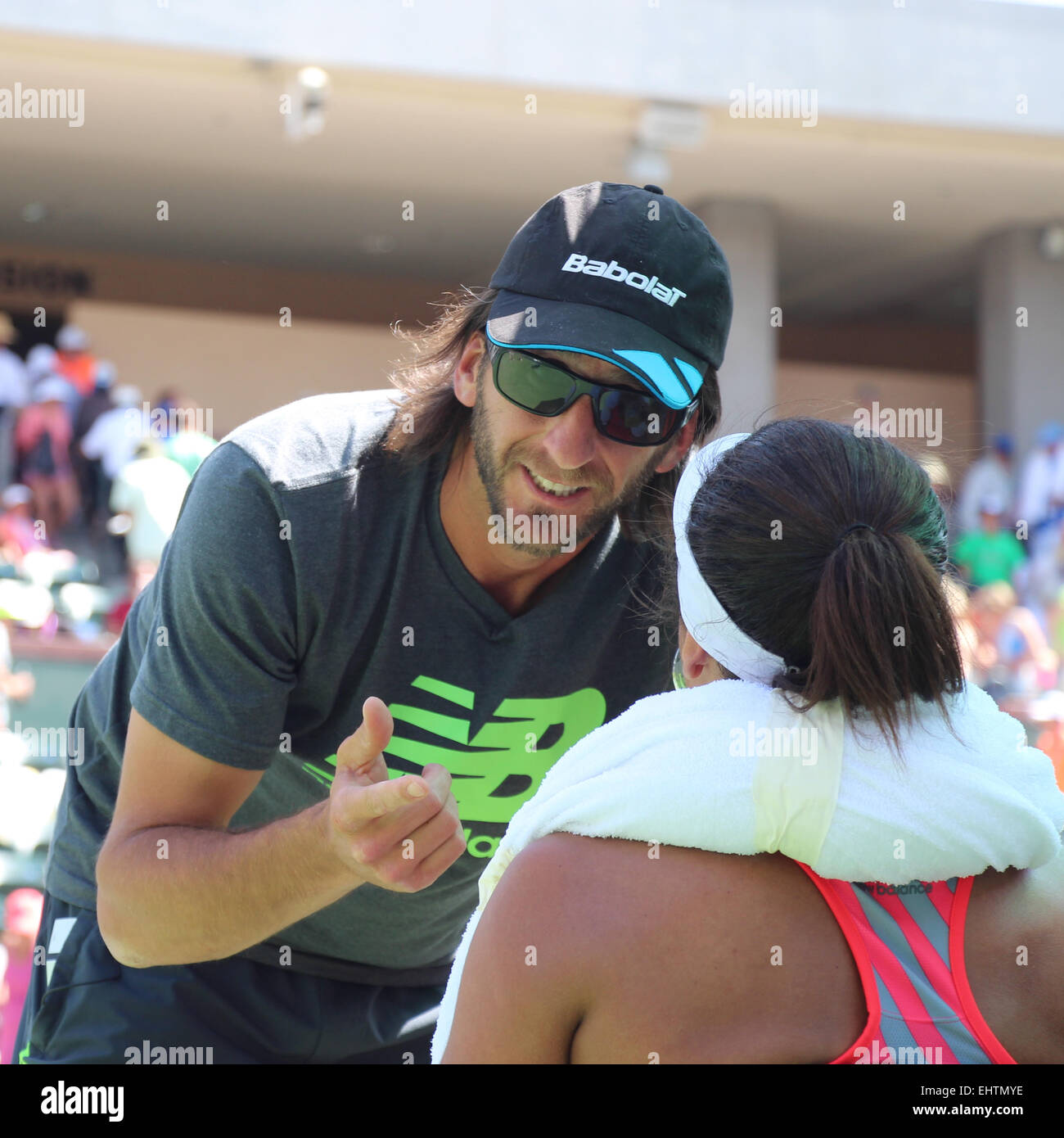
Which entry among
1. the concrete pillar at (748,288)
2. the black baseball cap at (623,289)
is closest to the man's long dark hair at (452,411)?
the black baseball cap at (623,289)

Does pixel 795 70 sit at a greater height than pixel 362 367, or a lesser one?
greater

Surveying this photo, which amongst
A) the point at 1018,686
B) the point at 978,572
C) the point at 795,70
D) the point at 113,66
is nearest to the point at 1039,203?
the point at 795,70

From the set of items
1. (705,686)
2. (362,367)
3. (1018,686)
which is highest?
(362,367)

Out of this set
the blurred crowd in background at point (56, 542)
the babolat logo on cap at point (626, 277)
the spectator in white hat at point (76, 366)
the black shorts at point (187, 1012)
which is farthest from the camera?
the spectator in white hat at point (76, 366)

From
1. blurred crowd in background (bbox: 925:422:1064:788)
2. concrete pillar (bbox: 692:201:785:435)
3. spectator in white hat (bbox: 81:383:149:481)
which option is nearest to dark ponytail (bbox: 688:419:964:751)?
blurred crowd in background (bbox: 925:422:1064:788)

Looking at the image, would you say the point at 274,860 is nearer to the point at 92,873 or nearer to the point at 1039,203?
the point at 92,873

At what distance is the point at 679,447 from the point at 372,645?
628 millimetres

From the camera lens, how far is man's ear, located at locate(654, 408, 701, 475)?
2.29m

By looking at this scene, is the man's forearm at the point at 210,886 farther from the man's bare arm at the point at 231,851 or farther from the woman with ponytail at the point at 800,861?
the woman with ponytail at the point at 800,861

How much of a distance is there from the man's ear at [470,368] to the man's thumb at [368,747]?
0.82m

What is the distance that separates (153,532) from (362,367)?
622cm

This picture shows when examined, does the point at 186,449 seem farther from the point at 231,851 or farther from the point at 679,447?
the point at 231,851

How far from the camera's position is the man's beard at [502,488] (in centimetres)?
217
